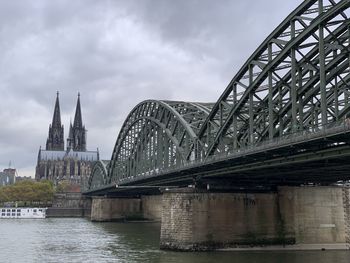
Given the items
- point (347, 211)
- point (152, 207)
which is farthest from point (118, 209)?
point (347, 211)

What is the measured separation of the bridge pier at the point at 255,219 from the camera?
44625mm

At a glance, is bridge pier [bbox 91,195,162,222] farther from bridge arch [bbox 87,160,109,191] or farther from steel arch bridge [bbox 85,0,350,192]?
steel arch bridge [bbox 85,0,350,192]

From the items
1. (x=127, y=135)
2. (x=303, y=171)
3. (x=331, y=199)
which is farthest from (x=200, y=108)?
(x=127, y=135)

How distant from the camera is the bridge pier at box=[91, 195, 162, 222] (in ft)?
364

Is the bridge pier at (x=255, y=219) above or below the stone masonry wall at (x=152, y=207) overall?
below

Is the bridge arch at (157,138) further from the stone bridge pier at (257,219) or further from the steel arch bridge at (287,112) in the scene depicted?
the stone bridge pier at (257,219)

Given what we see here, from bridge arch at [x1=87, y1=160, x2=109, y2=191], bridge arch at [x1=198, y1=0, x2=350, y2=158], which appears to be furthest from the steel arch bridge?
bridge arch at [x1=87, y1=160, x2=109, y2=191]

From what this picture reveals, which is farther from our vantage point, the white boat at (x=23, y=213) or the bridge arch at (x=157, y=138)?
the white boat at (x=23, y=213)

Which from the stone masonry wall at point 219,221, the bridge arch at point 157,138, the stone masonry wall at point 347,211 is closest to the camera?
the stone masonry wall at point 219,221

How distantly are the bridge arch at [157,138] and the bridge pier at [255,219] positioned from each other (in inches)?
517

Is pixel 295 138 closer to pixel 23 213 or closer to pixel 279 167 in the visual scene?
pixel 279 167

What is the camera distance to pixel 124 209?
4466 inches

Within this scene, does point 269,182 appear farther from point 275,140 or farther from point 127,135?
point 127,135

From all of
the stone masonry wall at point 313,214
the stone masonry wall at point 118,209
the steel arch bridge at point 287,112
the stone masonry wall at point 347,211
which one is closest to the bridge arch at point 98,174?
the stone masonry wall at point 118,209
